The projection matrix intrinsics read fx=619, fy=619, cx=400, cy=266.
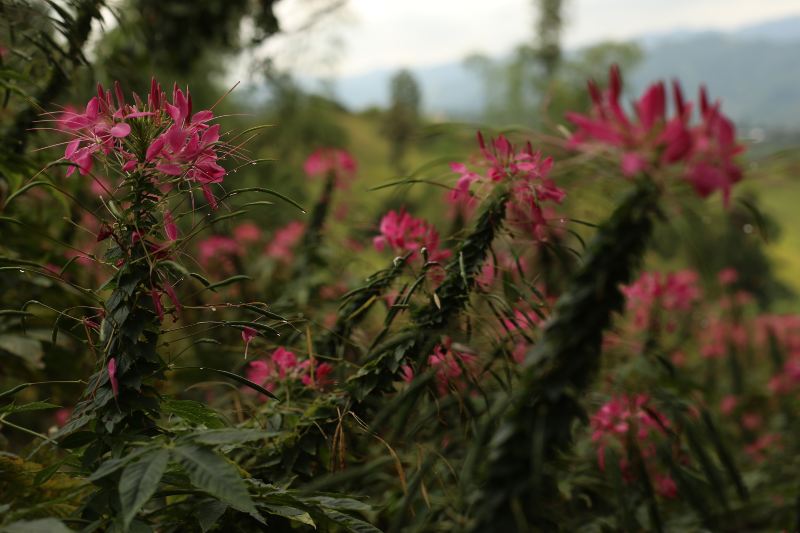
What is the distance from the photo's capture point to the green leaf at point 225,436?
0.51 meters

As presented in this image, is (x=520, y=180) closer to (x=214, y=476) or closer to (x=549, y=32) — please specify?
(x=214, y=476)

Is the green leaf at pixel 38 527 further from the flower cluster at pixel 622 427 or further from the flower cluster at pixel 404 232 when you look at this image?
the flower cluster at pixel 622 427

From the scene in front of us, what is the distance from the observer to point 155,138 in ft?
2.09

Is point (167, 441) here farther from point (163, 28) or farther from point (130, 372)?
point (163, 28)

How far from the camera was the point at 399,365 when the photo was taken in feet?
2.31

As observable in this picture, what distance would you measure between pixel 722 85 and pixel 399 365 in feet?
483

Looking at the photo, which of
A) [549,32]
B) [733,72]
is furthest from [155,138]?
[733,72]

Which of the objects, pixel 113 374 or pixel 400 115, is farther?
pixel 400 115

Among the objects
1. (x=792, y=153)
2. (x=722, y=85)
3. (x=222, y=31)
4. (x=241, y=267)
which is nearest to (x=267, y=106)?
(x=222, y=31)

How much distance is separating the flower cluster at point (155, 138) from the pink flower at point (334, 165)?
1.57 m

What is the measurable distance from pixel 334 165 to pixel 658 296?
3.93ft

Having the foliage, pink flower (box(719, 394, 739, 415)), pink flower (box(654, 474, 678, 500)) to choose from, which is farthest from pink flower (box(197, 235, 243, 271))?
pink flower (box(719, 394, 739, 415))

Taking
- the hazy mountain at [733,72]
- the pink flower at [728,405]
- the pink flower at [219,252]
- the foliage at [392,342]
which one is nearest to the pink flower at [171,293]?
the foliage at [392,342]

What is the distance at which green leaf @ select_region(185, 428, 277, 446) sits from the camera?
0.51m
